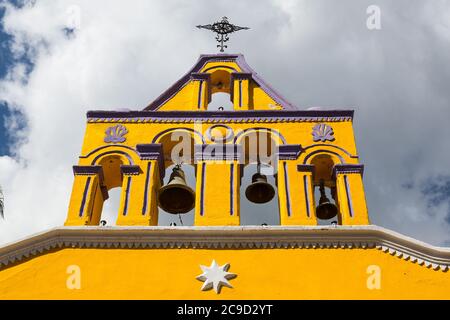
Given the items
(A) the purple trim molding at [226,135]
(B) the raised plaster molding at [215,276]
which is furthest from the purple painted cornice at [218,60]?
(B) the raised plaster molding at [215,276]

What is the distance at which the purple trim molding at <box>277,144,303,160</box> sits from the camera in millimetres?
11005

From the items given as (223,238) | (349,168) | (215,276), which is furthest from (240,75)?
(215,276)

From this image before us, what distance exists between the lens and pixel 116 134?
448 inches

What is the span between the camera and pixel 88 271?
30.4 ft

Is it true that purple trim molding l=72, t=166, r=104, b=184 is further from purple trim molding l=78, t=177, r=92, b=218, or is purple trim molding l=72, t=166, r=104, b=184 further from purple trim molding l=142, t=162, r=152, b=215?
purple trim molding l=142, t=162, r=152, b=215

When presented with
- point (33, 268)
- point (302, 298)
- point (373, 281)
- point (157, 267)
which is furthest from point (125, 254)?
point (373, 281)

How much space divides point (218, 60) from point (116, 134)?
286 cm

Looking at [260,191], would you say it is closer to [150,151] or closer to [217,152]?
[217,152]

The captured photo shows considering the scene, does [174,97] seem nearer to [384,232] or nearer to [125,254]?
[125,254]

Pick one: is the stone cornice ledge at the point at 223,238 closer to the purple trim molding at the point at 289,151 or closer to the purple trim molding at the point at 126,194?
the purple trim molding at the point at 126,194

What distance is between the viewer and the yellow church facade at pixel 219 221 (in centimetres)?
908

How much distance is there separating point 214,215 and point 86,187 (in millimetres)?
2041
